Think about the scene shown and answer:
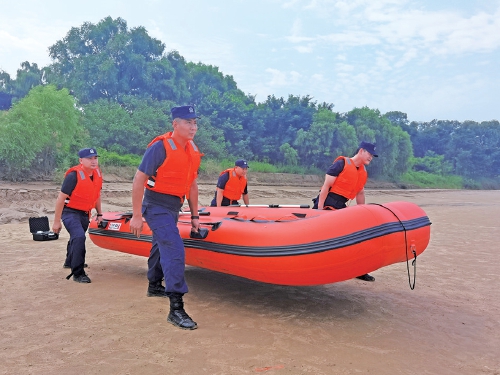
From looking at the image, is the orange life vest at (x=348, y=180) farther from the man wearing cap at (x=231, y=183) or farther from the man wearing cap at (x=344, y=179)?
the man wearing cap at (x=231, y=183)

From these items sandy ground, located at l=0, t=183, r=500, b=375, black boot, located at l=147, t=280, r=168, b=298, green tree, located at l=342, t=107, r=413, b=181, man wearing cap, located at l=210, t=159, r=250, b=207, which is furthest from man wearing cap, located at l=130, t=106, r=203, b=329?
green tree, located at l=342, t=107, r=413, b=181

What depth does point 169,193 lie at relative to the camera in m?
3.18

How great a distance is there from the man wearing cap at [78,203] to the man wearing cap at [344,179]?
2335 millimetres

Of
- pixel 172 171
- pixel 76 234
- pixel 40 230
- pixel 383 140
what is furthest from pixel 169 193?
pixel 383 140

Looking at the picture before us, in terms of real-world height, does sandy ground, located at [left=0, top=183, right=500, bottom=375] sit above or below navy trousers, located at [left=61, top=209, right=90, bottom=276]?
below

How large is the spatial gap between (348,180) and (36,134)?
1124cm

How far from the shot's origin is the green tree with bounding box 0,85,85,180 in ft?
39.9

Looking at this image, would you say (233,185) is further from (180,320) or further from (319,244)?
(180,320)

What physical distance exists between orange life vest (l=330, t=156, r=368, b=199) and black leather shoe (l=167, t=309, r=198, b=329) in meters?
2.18

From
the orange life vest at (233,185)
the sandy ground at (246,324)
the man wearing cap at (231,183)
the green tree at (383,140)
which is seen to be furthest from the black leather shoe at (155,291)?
the green tree at (383,140)

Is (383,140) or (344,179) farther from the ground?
(383,140)

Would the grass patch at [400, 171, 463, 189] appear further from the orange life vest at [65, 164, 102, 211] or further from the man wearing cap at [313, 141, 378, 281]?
the orange life vest at [65, 164, 102, 211]

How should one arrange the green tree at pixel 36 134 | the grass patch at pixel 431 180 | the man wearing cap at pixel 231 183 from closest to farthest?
the man wearing cap at pixel 231 183, the green tree at pixel 36 134, the grass patch at pixel 431 180

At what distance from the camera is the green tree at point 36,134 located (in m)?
12.2
